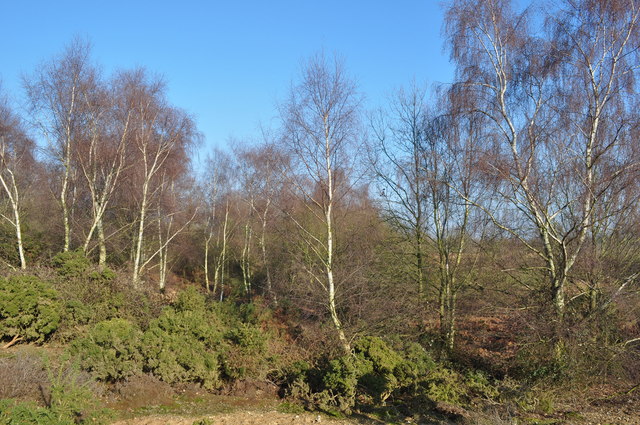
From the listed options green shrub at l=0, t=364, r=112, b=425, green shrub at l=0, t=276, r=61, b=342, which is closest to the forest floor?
green shrub at l=0, t=364, r=112, b=425

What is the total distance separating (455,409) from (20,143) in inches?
711

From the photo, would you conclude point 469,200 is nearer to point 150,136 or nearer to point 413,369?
point 413,369

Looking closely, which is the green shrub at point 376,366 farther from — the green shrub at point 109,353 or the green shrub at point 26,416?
the green shrub at point 26,416

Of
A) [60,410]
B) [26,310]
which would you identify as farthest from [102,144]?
[60,410]

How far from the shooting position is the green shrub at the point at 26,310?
10.8 m

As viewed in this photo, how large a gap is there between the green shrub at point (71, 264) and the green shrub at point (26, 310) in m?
1.54

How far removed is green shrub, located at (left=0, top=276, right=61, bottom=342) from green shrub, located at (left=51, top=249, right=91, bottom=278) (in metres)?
1.54

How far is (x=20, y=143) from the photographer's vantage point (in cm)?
1831

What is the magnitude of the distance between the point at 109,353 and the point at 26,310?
3568 mm

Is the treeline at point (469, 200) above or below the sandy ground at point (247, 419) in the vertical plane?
above

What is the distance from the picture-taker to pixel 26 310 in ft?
36.2

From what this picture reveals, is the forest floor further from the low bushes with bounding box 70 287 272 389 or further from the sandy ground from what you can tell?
the low bushes with bounding box 70 287 272 389

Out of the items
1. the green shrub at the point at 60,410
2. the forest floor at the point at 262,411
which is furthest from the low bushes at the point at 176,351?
the green shrub at the point at 60,410

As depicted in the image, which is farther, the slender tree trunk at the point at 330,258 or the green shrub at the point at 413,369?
the slender tree trunk at the point at 330,258
